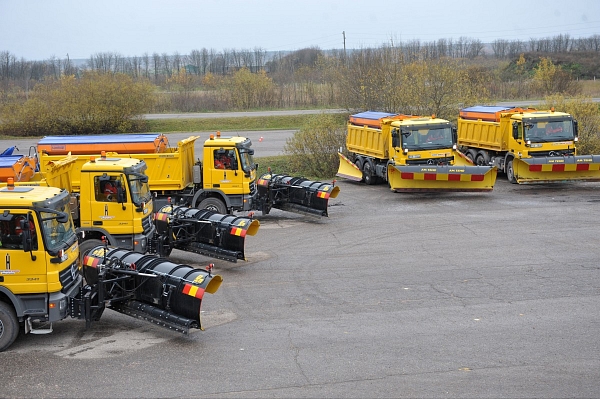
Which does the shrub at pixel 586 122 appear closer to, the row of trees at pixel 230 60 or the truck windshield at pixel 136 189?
the truck windshield at pixel 136 189

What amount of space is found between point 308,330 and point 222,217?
530 centimetres

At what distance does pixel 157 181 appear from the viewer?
19641 millimetres

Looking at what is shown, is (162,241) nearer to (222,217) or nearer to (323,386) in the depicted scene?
(222,217)

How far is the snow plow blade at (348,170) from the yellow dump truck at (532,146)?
5041 mm

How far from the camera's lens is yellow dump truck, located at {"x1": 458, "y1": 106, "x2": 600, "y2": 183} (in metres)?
24.2

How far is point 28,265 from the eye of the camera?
34.4ft

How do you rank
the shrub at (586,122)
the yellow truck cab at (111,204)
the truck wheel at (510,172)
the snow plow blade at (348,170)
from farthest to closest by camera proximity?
1. the shrub at (586,122)
2. the snow plow blade at (348,170)
3. the truck wheel at (510,172)
4. the yellow truck cab at (111,204)

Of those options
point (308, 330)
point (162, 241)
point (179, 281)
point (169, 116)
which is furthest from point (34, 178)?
point (169, 116)

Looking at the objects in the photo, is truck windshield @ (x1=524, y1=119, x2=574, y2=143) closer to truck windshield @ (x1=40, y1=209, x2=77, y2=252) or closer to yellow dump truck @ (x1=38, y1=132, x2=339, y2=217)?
yellow dump truck @ (x1=38, y1=132, x2=339, y2=217)

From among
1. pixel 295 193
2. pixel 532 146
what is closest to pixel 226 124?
pixel 532 146

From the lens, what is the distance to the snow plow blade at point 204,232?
50.9 ft

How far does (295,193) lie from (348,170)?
795 cm

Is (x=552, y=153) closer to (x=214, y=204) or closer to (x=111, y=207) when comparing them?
(x=214, y=204)

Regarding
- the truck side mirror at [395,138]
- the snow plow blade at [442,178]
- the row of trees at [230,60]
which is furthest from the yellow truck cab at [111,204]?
the row of trees at [230,60]
